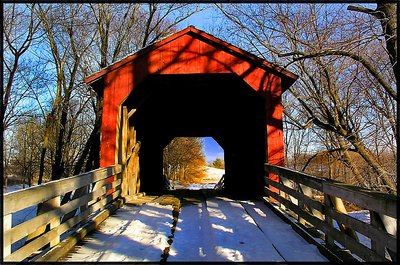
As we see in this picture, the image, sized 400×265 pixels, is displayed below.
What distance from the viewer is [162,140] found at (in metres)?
13.9

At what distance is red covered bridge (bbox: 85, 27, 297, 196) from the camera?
707cm

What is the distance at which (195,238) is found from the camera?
4.07 m

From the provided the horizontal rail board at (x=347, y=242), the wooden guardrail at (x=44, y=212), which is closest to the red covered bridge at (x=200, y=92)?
Answer: the wooden guardrail at (x=44, y=212)

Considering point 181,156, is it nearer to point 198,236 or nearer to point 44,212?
point 198,236

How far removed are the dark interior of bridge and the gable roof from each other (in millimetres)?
667

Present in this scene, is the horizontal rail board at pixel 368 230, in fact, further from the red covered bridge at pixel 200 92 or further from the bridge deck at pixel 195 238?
the red covered bridge at pixel 200 92

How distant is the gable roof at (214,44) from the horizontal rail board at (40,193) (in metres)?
3.10

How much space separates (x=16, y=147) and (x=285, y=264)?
30.3 metres

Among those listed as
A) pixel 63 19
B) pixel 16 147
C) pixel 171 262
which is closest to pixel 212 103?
pixel 171 262

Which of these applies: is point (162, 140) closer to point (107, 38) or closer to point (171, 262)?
point (107, 38)

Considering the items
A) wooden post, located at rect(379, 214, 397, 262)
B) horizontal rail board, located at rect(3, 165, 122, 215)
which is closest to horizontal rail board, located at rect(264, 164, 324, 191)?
wooden post, located at rect(379, 214, 397, 262)

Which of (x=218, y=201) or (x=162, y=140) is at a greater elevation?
(x=162, y=140)

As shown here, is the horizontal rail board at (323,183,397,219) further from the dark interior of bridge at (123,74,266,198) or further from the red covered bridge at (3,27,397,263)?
the dark interior of bridge at (123,74,266,198)

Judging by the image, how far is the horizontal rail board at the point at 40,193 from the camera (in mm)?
2568
